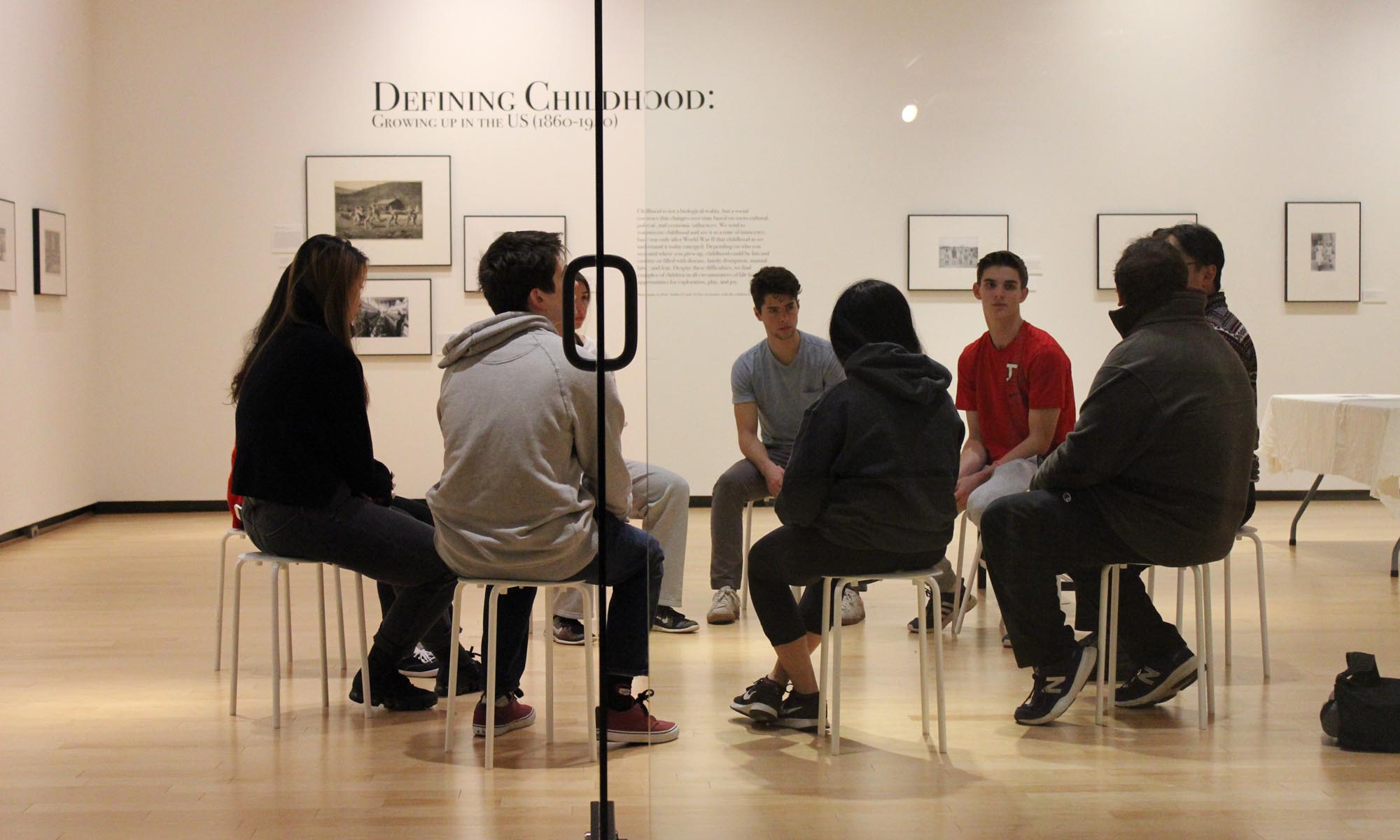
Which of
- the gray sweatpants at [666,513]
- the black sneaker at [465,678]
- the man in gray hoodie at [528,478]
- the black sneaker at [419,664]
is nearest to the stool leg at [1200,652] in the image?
the gray sweatpants at [666,513]

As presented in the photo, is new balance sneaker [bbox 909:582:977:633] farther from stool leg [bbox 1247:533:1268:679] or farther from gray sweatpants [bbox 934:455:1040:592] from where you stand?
stool leg [bbox 1247:533:1268:679]

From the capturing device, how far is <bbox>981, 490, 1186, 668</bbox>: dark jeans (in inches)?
91.1

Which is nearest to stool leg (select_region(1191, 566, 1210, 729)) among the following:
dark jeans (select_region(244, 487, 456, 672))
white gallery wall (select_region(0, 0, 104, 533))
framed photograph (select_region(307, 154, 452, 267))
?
dark jeans (select_region(244, 487, 456, 672))

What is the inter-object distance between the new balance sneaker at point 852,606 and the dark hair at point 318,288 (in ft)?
5.02

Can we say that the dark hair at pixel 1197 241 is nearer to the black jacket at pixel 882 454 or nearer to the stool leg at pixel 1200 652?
the black jacket at pixel 882 454

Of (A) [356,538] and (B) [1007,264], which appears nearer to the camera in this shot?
(B) [1007,264]

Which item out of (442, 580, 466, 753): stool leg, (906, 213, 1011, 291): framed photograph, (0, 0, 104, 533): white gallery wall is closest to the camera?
(906, 213, 1011, 291): framed photograph

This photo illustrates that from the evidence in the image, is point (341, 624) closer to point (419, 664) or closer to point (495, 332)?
point (419, 664)

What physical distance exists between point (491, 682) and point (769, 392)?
114 cm

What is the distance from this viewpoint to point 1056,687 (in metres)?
2.35

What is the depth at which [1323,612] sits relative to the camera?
2.45 meters

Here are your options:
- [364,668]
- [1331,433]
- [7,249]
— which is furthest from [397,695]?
[7,249]

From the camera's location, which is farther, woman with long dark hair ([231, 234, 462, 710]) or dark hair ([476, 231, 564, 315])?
woman with long dark hair ([231, 234, 462, 710])

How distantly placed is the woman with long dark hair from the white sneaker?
42.6 inches
